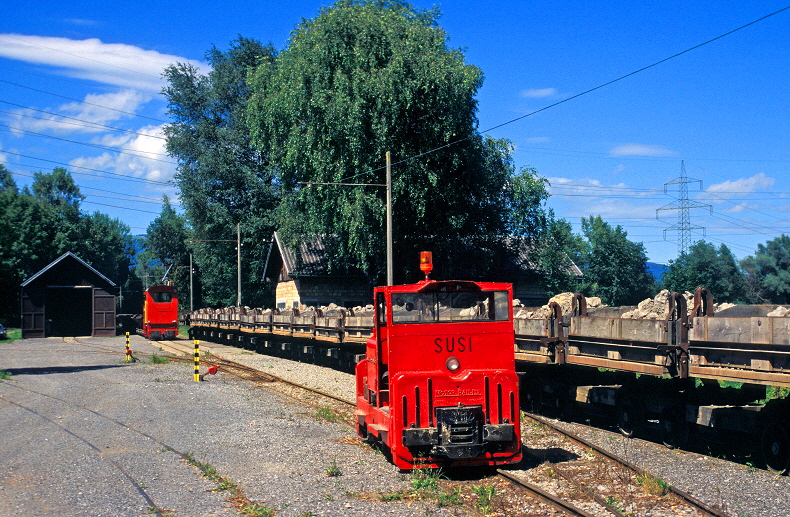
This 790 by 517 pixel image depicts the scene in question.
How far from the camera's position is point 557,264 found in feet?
142

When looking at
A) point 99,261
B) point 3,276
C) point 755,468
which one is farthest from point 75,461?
point 99,261

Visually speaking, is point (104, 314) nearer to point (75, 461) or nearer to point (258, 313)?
point (258, 313)

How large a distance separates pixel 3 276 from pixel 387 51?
4232 cm

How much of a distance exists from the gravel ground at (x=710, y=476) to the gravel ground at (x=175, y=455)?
9.24 ft

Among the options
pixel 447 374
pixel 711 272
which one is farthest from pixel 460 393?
pixel 711 272

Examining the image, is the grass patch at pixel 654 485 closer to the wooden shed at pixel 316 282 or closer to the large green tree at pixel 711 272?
the wooden shed at pixel 316 282

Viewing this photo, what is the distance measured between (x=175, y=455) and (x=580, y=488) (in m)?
5.64

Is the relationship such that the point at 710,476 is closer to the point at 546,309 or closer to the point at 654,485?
the point at 654,485

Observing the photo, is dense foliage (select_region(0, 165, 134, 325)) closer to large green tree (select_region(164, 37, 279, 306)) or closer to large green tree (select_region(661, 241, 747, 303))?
large green tree (select_region(164, 37, 279, 306))

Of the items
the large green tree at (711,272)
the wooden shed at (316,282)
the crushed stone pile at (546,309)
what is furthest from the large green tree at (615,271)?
the crushed stone pile at (546,309)

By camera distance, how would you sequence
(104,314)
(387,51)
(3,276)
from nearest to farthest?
(387,51) < (104,314) < (3,276)

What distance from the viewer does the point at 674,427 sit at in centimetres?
1051

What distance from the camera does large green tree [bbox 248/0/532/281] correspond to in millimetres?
31062

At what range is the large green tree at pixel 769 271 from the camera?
70.8 metres
